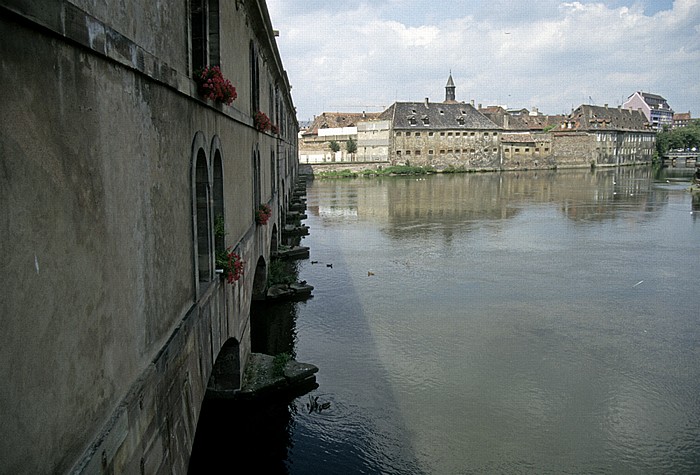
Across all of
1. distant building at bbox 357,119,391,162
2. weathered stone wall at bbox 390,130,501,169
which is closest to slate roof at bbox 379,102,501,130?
weathered stone wall at bbox 390,130,501,169

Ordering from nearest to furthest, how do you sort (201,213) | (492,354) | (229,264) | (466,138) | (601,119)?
(201,213), (229,264), (492,354), (466,138), (601,119)

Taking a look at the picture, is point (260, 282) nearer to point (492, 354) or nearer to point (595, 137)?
point (492, 354)

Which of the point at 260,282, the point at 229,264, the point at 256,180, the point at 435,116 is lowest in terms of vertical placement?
the point at 260,282

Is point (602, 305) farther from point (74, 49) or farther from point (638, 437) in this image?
point (74, 49)

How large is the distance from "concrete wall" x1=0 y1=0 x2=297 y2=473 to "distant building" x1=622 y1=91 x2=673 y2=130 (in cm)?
14183

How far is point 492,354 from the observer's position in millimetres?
13500

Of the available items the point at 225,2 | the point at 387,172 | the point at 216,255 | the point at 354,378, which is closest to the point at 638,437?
the point at 354,378

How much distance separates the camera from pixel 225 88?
7.12 meters

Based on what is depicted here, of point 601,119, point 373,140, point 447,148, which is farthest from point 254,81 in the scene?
point 601,119

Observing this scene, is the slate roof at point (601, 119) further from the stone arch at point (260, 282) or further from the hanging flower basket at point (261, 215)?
the hanging flower basket at point (261, 215)

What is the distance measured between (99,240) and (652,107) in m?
151

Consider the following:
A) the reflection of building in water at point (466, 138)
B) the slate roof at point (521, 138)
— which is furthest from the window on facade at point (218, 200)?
the slate roof at point (521, 138)

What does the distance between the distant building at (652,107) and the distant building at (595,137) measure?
1840 inches

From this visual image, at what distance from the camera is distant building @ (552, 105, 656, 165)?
83.4m
